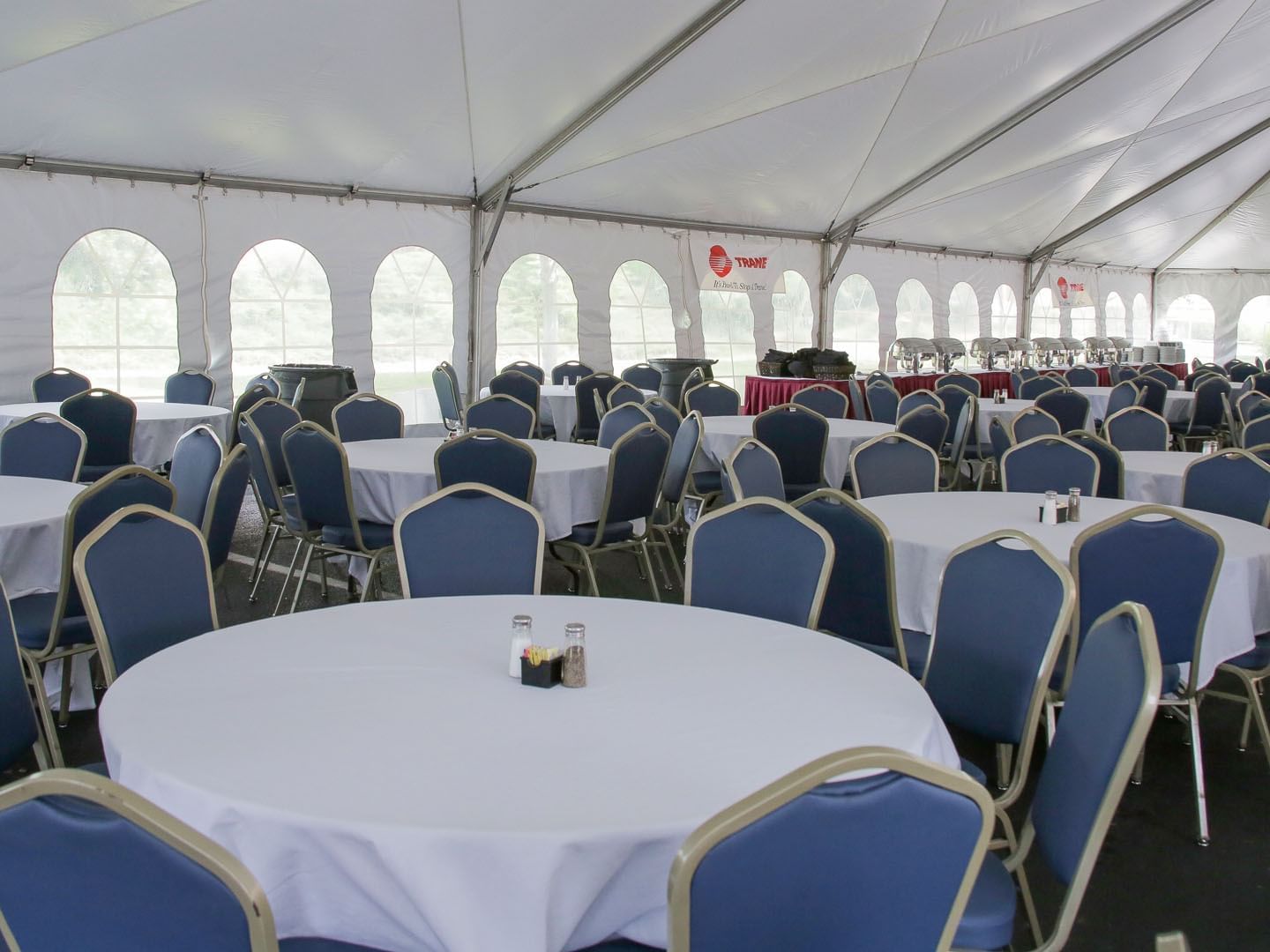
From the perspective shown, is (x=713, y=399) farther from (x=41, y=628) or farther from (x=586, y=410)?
(x=41, y=628)

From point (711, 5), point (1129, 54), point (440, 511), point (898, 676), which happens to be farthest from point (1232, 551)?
point (1129, 54)

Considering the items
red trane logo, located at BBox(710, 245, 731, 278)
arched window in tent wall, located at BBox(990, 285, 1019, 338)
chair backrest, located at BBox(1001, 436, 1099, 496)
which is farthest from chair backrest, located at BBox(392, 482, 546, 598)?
arched window in tent wall, located at BBox(990, 285, 1019, 338)

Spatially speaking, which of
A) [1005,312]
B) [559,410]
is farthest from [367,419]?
[1005,312]

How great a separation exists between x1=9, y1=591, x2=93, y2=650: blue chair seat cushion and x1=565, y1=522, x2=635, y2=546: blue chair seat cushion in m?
2.21

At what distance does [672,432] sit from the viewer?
23.0 feet

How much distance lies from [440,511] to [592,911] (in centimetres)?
182

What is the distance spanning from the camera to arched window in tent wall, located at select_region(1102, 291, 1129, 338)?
23016 mm

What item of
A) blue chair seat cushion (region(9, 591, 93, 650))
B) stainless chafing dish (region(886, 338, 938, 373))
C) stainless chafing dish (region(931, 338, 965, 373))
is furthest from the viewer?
stainless chafing dish (region(931, 338, 965, 373))

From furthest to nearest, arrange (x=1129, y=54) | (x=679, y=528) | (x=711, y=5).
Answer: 1. (x=1129, y=54)
2. (x=711, y=5)
3. (x=679, y=528)

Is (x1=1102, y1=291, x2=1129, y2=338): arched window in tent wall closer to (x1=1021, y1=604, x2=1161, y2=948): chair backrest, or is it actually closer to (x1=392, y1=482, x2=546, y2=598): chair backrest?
(x1=392, y1=482, x2=546, y2=598): chair backrest

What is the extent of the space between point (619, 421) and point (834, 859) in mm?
5486

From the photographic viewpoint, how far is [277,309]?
34.3 feet

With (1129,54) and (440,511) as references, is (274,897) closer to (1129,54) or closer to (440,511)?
(440,511)

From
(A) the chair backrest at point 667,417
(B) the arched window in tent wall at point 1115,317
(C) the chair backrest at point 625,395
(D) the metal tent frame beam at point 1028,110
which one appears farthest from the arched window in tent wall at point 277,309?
(B) the arched window in tent wall at point 1115,317
